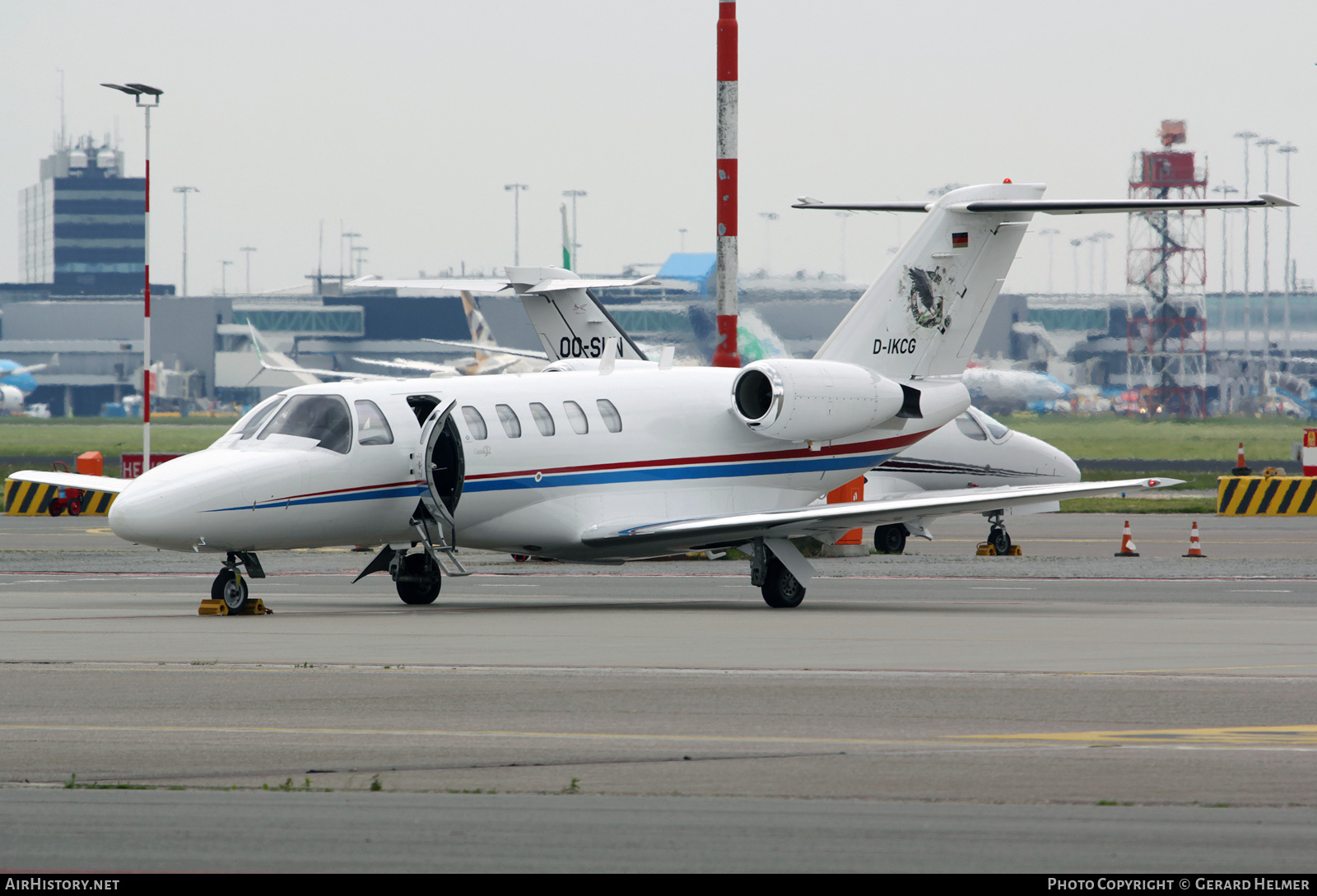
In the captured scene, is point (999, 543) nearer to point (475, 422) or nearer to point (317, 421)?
point (475, 422)

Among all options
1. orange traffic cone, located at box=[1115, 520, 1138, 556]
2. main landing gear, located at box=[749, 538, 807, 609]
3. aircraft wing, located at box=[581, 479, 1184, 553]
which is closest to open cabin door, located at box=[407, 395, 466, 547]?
aircraft wing, located at box=[581, 479, 1184, 553]

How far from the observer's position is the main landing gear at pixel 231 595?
18906 millimetres

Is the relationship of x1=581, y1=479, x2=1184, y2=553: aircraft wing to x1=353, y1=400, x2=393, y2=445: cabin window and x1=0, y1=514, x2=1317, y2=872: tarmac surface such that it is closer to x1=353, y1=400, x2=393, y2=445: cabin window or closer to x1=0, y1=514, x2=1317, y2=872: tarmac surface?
x1=0, y1=514, x2=1317, y2=872: tarmac surface

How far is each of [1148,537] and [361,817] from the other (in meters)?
28.6

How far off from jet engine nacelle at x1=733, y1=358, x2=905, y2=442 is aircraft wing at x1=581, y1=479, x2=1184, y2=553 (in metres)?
1.92

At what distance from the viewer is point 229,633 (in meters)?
16.7

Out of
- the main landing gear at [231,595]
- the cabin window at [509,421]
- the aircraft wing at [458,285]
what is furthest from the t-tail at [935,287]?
the aircraft wing at [458,285]

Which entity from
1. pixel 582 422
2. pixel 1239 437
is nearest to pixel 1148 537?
pixel 582 422

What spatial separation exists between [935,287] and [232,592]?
34.8 feet

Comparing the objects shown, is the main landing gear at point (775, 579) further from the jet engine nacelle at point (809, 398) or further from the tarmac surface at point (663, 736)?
the jet engine nacelle at point (809, 398)

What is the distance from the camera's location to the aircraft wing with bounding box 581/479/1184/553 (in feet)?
65.0

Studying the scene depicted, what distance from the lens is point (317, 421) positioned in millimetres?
19656

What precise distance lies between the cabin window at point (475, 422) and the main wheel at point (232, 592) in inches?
128
